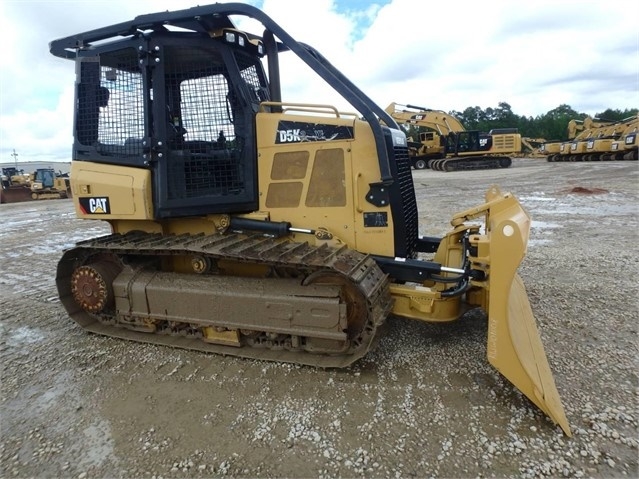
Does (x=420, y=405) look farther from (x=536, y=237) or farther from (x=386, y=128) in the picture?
(x=536, y=237)

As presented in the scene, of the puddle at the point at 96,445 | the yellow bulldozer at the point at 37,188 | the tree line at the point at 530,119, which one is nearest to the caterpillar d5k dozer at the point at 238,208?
the puddle at the point at 96,445

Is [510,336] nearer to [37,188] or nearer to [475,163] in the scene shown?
[475,163]

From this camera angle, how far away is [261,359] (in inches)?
143

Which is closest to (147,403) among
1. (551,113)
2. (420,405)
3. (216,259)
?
(216,259)

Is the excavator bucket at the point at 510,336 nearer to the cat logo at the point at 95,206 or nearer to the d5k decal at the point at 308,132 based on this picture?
the d5k decal at the point at 308,132

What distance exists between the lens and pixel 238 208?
159 inches

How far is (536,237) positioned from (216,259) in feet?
20.9

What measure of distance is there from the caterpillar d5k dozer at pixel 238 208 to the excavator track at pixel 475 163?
2455 cm

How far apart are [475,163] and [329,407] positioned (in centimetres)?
2717

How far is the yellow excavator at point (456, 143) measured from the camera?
1066 inches

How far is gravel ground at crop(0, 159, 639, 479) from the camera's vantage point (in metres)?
2.50

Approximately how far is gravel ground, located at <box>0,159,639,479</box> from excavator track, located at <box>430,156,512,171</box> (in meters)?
23.7

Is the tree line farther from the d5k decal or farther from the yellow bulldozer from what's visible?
the d5k decal

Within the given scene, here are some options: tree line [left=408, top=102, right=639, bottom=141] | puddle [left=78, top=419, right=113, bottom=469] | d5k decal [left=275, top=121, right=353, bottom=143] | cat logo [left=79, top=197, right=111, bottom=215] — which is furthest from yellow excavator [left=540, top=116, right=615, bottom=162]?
puddle [left=78, top=419, right=113, bottom=469]
